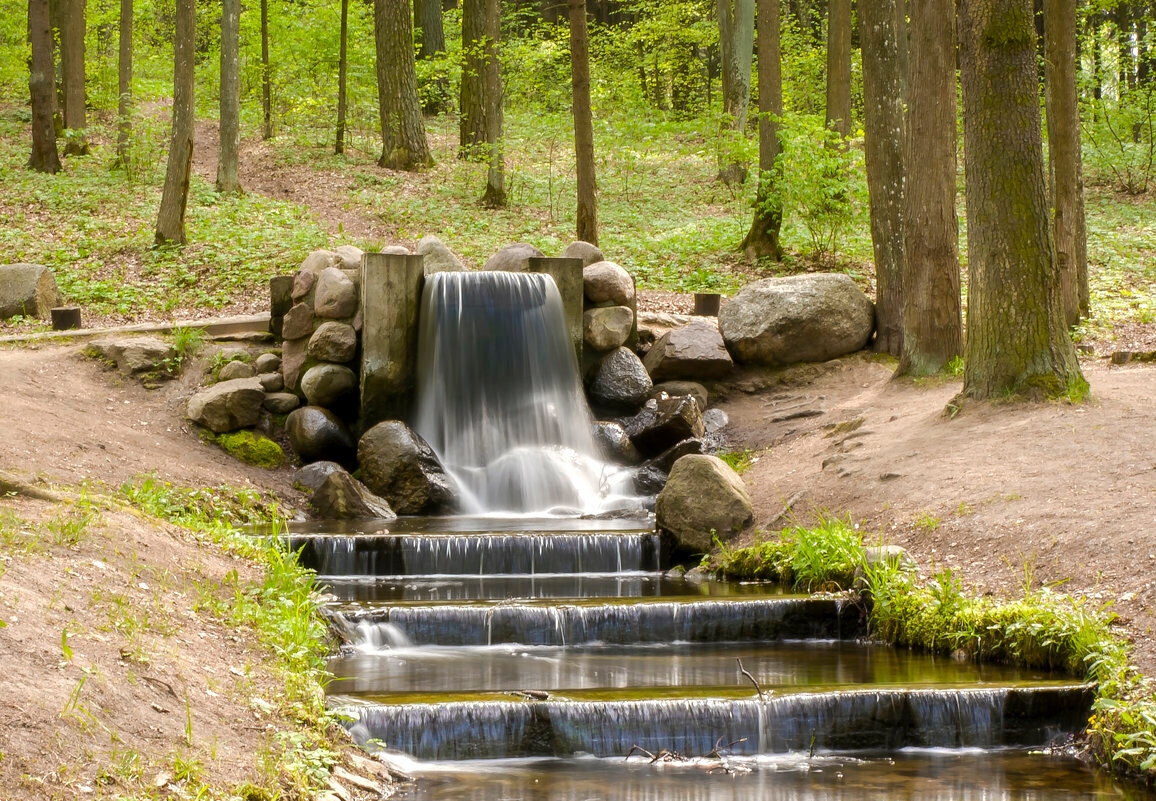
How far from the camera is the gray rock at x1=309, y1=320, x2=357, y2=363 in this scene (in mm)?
12422

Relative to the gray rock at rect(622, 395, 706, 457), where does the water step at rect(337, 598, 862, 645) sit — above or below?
below

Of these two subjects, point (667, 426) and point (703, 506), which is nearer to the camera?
point (703, 506)

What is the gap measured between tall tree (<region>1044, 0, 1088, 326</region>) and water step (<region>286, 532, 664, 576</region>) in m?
7.69

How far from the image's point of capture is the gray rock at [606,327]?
13.4 m

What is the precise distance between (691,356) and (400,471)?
409 cm

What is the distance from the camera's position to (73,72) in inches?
923

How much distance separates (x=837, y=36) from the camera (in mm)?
18891

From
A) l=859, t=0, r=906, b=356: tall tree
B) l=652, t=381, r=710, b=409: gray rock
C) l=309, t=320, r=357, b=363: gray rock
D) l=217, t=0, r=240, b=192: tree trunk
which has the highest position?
l=217, t=0, r=240, b=192: tree trunk

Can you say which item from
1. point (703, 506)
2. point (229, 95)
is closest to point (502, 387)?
point (703, 506)

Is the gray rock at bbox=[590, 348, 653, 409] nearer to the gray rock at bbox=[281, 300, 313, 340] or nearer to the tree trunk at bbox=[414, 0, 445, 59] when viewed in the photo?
the gray rock at bbox=[281, 300, 313, 340]

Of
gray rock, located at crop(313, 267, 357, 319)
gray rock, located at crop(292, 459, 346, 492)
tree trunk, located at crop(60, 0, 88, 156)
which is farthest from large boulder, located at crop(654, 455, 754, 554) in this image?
tree trunk, located at crop(60, 0, 88, 156)

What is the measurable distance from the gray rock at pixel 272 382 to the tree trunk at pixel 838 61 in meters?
10.9

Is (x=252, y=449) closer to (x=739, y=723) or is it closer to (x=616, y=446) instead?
(x=616, y=446)

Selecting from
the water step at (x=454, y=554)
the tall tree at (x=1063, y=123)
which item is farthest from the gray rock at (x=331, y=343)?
the tall tree at (x=1063, y=123)
